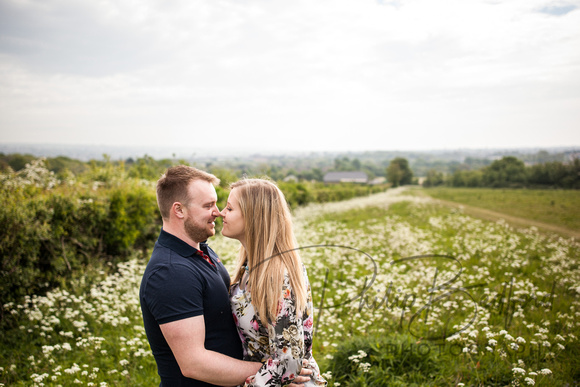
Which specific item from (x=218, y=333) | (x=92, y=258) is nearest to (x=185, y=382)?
(x=218, y=333)

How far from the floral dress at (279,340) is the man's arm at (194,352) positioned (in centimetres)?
25

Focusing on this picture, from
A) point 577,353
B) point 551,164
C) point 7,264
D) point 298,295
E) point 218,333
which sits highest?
point 551,164

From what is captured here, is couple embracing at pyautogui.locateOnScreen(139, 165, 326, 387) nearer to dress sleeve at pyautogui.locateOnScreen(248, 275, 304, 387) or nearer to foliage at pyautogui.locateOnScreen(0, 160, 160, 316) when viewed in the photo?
dress sleeve at pyautogui.locateOnScreen(248, 275, 304, 387)

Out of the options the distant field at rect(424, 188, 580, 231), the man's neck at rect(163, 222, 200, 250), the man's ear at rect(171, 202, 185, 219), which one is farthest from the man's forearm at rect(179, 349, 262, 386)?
the distant field at rect(424, 188, 580, 231)

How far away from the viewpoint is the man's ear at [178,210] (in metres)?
2.29

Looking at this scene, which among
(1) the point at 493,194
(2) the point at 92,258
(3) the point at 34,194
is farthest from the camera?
(1) the point at 493,194

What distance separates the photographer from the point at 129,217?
9102 millimetres

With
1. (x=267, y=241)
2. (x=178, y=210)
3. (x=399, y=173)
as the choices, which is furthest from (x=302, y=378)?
(x=399, y=173)

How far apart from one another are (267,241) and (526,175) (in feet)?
69.3

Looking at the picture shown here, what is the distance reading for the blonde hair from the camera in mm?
2193

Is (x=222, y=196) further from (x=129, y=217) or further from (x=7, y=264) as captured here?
(x=7, y=264)

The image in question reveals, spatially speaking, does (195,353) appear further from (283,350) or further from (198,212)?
(198,212)

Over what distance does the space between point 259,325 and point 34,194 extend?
24.6ft

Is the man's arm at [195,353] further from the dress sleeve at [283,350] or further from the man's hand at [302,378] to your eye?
the man's hand at [302,378]
